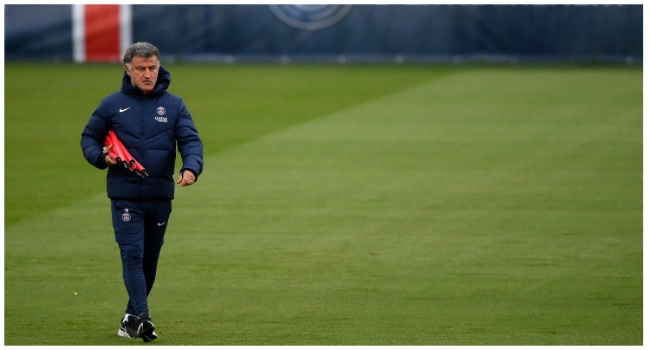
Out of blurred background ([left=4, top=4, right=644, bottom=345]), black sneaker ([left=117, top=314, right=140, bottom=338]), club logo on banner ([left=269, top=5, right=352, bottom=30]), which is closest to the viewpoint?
black sneaker ([left=117, top=314, right=140, bottom=338])

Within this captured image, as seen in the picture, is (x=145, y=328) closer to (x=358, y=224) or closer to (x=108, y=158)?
(x=108, y=158)

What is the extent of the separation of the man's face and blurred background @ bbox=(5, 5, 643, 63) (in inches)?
763

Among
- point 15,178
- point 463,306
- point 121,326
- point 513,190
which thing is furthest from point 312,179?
point 121,326

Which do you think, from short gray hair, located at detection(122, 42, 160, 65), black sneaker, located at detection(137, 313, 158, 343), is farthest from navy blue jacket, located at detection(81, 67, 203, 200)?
black sneaker, located at detection(137, 313, 158, 343)

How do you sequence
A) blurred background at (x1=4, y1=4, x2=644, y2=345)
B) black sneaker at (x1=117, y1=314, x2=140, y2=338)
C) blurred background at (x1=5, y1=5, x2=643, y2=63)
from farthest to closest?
blurred background at (x1=5, y1=5, x2=643, y2=63) → blurred background at (x1=4, y1=4, x2=644, y2=345) → black sneaker at (x1=117, y1=314, x2=140, y2=338)

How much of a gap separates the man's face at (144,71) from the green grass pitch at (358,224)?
139 cm

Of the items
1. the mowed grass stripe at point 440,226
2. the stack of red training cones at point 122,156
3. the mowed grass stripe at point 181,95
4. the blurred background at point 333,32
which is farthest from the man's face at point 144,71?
the blurred background at point 333,32

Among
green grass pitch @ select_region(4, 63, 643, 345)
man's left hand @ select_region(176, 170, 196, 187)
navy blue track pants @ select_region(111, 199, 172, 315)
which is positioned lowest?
green grass pitch @ select_region(4, 63, 643, 345)

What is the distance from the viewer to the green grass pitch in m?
7.67

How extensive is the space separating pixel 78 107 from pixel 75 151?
160 inches

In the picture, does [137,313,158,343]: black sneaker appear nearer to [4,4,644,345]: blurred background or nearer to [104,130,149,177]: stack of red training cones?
[4,4,644,345]: blurred background

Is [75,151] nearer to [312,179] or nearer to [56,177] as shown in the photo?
[56,177]

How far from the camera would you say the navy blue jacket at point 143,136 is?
679cm

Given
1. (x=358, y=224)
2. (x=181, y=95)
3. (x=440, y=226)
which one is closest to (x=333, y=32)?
(x=181, y=95)
